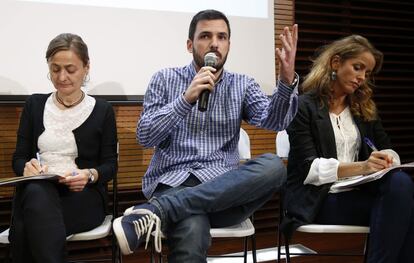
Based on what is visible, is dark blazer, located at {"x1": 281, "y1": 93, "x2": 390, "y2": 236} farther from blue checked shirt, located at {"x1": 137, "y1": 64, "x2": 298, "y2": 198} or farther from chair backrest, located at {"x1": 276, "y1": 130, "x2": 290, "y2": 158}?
chair backrest, located at {"x1": 276, "y1": 130, "x2": 290, "y2": 158}

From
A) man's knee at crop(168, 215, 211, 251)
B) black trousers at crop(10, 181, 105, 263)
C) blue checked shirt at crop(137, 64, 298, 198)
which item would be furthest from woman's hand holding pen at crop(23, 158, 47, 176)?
man's knee at crop(168, 215, 211, 251)

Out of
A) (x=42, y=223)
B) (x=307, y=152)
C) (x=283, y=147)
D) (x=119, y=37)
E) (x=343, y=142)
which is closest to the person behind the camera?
(x=42, y=223)

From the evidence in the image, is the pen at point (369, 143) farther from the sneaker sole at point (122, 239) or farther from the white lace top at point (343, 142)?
the sneaker sole at point (122, 239)

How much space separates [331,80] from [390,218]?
2.58 feet

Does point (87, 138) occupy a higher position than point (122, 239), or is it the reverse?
point (87, 138)

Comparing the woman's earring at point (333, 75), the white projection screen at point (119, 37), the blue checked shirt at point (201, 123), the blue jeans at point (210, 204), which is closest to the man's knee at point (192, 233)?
the blue jeans at point (210, 204)

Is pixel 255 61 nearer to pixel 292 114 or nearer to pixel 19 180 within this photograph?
pixel 292 114

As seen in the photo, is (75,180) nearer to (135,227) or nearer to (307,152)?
(135,227)

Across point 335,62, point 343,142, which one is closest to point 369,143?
point 343,142

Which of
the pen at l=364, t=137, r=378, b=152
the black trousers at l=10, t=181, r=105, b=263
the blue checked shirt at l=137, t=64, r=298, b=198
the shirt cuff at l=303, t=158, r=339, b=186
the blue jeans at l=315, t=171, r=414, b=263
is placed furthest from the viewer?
the pen at l=364, t=137, r=378, b=152

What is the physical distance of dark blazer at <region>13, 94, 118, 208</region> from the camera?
6.64ft

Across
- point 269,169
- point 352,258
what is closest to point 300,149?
point 269,169

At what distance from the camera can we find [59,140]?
202cm

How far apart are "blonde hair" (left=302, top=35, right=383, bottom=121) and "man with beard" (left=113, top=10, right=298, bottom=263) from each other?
338mm
